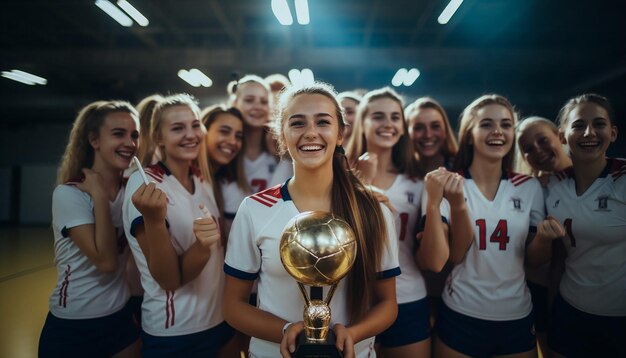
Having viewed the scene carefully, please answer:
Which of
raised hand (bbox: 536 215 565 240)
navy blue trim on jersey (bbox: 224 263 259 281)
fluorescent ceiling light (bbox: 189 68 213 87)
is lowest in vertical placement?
navy blue trim on jersey (bbox: 224 263 259 281)

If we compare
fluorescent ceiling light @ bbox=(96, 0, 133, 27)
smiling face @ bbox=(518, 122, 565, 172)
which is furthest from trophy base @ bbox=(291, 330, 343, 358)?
fluorescent ceiling light @ bbox=(96, 0, 133, 27)

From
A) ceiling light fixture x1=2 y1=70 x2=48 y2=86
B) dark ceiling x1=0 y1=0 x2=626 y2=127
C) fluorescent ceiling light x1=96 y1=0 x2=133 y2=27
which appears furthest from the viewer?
ceiling light fixture x1=2 y1=70 x2=48 y2=86

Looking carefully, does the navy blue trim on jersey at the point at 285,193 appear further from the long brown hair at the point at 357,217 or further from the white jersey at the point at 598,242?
the white jersey at the point at 598,242

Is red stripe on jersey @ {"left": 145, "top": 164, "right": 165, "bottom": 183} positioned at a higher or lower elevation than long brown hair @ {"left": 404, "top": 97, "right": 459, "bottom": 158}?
lower

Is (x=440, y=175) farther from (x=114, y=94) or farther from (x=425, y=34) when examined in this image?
(x=114, y=94)

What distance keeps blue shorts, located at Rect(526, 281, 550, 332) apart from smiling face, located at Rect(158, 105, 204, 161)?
2.54 m

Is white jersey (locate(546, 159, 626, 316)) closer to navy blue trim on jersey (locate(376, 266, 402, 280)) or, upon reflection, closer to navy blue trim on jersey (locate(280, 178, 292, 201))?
navy blue trim on jersey (locate(376, 266, 402, 280))

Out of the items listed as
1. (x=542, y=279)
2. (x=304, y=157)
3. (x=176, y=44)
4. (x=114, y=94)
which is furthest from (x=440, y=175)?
(x=114, y=94)

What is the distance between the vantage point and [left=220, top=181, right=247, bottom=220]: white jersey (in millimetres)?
2512

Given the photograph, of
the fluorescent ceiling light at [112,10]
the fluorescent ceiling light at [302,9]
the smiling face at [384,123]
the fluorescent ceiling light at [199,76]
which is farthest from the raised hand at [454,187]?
the fluorescent ceiling light at [199,76]

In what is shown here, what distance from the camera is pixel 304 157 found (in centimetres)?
146

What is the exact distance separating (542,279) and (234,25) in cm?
811

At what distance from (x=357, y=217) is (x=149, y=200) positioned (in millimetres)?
934

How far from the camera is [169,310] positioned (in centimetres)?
182
